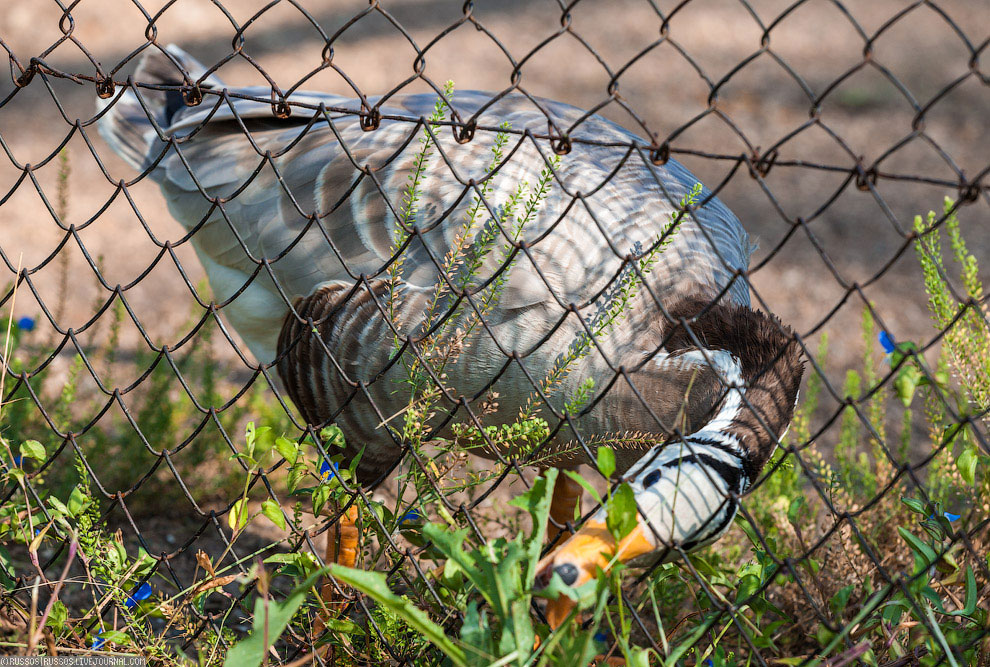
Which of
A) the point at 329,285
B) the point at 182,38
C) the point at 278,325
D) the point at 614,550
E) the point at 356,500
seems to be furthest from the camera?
the point at 182,38

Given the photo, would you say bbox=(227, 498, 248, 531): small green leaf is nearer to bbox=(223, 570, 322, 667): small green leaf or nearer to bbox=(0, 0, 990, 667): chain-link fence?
bbox=(0, 0, 990, 667): chain-link fence

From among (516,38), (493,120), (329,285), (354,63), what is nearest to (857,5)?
(516,38)

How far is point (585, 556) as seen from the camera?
5.55ft

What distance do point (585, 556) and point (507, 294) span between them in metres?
1.02

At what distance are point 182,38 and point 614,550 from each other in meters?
7.12

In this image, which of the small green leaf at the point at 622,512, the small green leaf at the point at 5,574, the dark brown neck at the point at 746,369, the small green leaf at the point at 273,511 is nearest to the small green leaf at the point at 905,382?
the dark brown neck at the point at 746,369

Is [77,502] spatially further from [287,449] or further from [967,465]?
[967,465]

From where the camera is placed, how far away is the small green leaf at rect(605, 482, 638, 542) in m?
1.67

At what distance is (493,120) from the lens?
10.0ft

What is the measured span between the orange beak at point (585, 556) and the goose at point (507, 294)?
0.42ft

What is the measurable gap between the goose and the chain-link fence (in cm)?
1

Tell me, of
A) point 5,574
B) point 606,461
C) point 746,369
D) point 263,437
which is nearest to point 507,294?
point 746,369

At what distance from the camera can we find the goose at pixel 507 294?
6.90ft

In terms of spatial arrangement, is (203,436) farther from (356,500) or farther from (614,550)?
(614,550)
